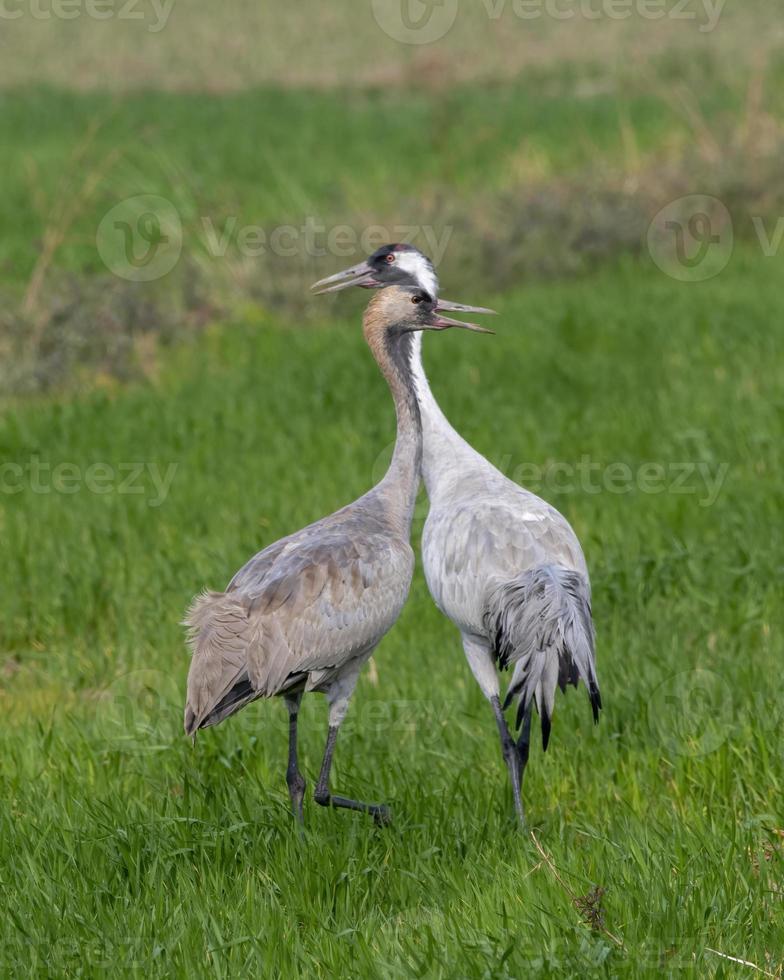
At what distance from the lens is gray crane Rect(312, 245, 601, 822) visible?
4.60 m

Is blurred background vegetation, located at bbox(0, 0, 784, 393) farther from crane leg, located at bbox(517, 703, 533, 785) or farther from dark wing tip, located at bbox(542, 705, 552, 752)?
dark wing tip, located at bbox(542, 705, 552, 752)

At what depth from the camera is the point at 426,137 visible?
25.3 m

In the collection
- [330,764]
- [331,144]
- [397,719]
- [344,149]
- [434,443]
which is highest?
[331,144]

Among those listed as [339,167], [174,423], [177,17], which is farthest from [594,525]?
[177,17]

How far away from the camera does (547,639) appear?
15.0ft

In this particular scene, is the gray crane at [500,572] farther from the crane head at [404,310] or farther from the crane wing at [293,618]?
the crane wing at [293,618]

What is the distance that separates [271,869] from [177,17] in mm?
39729

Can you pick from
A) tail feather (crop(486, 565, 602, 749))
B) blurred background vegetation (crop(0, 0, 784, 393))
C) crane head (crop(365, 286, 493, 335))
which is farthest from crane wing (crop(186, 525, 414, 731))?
blurred background vegetation (crop(0, 0, 784, 393))

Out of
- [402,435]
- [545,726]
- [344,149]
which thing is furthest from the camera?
[344,149]

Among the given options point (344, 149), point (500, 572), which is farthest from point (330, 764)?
point (344, 149)

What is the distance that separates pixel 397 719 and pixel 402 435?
137 centimetres

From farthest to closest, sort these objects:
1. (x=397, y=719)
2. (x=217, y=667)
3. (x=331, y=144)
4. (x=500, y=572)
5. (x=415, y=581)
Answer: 1. (x=331, y=144)
2. (x=415, y=581)
3. (x=397, y=719)
4. (x=500, y=572)
5. (x=217, y=667)

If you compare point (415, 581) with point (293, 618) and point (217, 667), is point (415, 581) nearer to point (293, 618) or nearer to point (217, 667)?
point (293, 618)

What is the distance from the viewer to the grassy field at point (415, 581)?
13.6 feet
